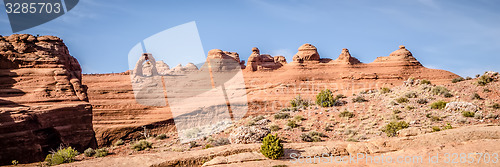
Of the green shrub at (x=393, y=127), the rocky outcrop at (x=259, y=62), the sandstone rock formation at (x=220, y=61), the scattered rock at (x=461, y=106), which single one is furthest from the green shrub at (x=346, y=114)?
the sandstone rock formation at (x=220, y=61)

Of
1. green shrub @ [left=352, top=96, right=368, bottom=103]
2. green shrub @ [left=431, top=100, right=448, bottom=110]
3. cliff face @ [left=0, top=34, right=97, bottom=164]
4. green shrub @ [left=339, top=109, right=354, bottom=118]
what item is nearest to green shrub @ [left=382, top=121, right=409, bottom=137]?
green shrub @ [left=339, top=109, right=354, bottom=118]

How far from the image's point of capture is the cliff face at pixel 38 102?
15485mm

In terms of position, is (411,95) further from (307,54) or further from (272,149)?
(307,54)

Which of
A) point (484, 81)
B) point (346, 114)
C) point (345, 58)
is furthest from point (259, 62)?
point (484, 81)

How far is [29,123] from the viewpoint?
1603 cm

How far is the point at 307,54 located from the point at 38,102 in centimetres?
4380

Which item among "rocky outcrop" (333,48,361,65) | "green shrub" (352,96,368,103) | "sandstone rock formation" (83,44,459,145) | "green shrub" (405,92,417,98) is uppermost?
"rocky outcrop" (333,48,361,65)

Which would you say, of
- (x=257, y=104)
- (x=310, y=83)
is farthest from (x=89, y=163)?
(x=310, y=83)

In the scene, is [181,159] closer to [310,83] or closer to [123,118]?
[123,118]

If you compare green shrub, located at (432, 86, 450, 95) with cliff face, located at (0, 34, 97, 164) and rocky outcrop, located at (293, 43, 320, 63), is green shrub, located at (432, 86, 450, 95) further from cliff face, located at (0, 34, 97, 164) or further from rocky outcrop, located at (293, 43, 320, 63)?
rocky outcrop, located at (293, 43, 320, 63)

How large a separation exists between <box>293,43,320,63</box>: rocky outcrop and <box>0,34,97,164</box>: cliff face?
127 ft

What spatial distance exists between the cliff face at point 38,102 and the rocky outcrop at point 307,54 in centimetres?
3882

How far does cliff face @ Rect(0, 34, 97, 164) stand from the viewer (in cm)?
1549

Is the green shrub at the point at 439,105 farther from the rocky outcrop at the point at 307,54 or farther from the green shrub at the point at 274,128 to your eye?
the rocky outcrop at the point at 307,54
